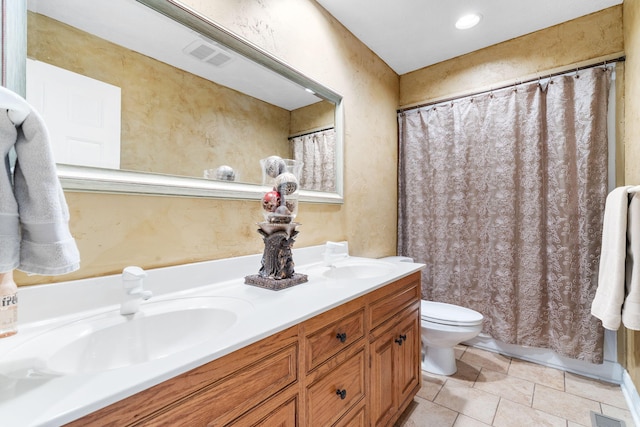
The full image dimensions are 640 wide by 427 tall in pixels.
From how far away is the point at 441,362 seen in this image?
6.62ft

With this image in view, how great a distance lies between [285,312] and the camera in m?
0.88

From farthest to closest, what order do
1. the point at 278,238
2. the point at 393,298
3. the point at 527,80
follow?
the point at 527,80 → the point at 393,298 → the point at 278,238

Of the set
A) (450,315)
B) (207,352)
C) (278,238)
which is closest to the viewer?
(207,352)

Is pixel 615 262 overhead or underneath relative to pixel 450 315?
overhead

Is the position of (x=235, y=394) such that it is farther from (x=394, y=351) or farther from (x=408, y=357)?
(x=408, y=357)

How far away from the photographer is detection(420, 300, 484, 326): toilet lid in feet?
5.85

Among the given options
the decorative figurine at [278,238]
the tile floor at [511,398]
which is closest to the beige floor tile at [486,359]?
the tile floor at [511,398]

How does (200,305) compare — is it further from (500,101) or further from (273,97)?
(500,101)

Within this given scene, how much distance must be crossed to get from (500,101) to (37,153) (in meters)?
2.59

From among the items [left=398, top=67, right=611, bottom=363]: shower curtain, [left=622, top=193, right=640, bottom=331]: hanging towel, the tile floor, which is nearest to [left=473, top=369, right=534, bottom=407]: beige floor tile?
the tile floor

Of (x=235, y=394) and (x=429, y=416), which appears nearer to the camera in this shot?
(x=235, y=394)

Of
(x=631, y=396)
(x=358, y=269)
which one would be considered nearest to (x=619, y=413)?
(x=631, y=396)

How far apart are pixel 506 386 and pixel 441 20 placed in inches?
95.2

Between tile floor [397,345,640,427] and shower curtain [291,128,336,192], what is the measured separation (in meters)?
1.39
